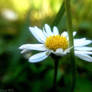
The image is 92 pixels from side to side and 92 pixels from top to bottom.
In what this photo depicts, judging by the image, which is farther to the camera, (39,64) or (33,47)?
(39,64)

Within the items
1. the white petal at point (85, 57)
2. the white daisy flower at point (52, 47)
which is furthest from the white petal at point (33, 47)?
the white petal at point (85, 57)

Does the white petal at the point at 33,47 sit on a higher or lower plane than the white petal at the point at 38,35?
lower

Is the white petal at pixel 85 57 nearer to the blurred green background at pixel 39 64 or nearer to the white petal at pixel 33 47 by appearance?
the white petal at pixel 33 47

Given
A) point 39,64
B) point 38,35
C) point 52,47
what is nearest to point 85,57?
point 52,47

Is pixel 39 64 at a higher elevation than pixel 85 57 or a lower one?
higher

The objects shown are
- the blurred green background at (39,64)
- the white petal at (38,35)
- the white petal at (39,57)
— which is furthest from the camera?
the blurred green background at (39,64)

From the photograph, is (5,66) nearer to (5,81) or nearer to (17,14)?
(5,81)

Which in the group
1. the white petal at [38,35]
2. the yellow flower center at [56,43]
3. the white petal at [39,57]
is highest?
the white petal at [38,35]

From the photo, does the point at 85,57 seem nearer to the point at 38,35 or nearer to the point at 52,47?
the point at 52,47
